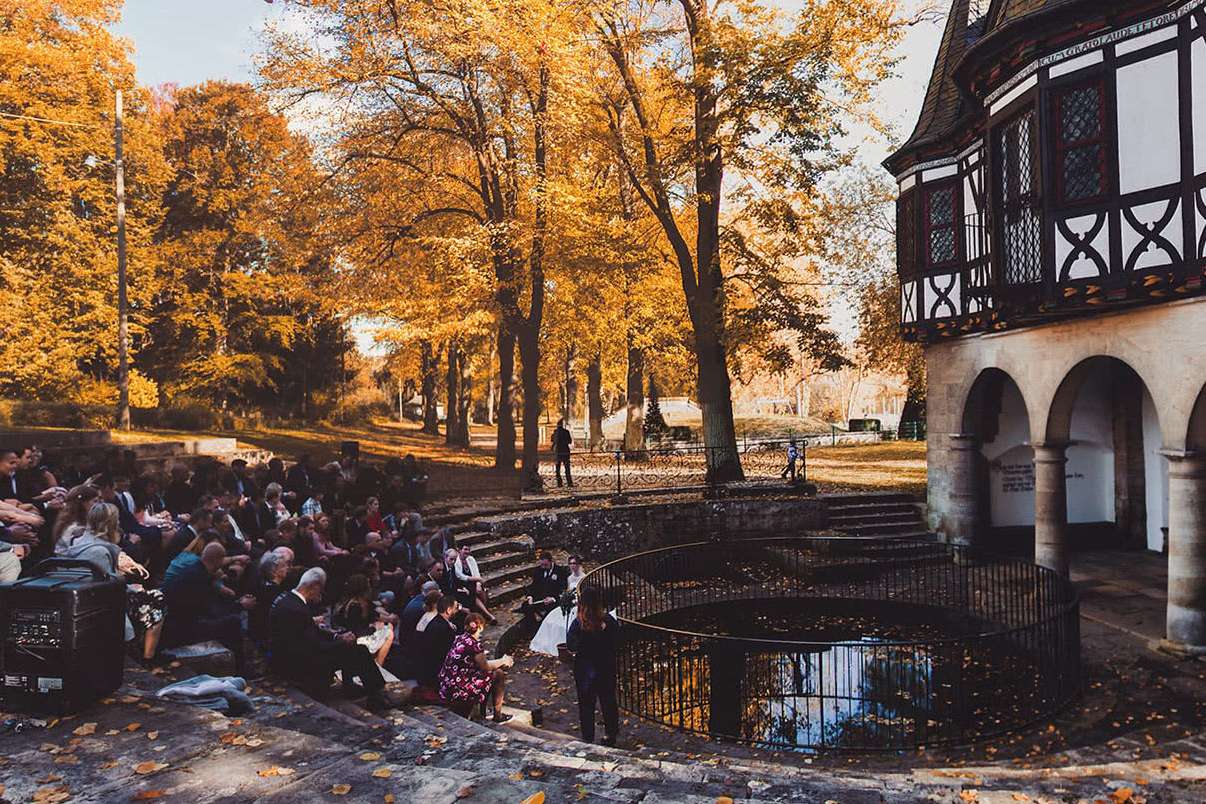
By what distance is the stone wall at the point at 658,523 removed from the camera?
1895 centimetres

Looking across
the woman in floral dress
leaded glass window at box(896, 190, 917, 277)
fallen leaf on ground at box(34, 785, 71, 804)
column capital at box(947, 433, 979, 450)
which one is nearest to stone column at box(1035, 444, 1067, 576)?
column capital at box(947, 433, 979, 450)

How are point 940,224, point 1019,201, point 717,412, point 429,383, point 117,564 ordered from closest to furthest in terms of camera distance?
point 117,564 → point 1019,201 → point 940,224 → point 717,412 → point 429,383

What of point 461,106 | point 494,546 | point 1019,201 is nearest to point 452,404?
point 461,106

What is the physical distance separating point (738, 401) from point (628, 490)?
172 ft

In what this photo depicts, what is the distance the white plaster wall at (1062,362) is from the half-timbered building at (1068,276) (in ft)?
0.11

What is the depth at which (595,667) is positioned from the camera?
872 cm

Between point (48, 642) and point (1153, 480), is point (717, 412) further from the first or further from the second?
point (48, 642)

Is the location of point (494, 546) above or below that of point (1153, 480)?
below

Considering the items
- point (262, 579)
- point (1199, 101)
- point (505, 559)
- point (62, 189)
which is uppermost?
point (62, 189)

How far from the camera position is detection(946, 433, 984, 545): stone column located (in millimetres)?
18359

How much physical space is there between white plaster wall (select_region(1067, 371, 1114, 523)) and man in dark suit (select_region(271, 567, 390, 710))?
55.9ft

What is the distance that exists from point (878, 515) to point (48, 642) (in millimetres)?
18156

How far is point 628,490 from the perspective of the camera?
22.1m

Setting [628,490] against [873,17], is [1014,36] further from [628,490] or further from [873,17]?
[628,490]
